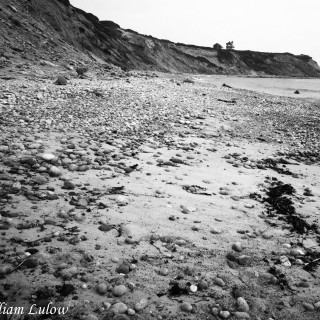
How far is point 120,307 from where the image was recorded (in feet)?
7.33

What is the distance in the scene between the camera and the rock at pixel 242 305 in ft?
7.85

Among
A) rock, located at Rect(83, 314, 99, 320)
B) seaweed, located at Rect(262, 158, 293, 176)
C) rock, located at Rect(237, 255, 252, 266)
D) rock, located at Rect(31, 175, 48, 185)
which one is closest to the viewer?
rock, located at Rect(83, 314, 99, 320)

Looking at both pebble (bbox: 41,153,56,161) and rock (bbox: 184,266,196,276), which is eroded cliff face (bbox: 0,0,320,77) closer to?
pebble (bbox: 41,153,56,161)

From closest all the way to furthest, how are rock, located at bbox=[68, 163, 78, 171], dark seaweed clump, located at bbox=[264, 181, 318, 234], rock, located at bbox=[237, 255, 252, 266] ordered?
rock, located at bbox=[237, 255, 252, 266]
dark seaweed clump, located at bbox=[264, 181, 318, 234]
rock, located at bbox=[68, 163, 78, 171]

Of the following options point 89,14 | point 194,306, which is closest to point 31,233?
point 194,306

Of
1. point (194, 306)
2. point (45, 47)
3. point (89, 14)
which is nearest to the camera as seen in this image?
point (194, 306)

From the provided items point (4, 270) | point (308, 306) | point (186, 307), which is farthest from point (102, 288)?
point (308, 306)

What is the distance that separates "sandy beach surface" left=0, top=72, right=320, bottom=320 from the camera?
7.86ft

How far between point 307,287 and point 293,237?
905 mm

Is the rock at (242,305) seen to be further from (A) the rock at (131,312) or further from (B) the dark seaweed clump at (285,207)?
(B) the dark seaweed clump at (285,207)

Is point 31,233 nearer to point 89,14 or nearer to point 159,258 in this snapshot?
point 159,258

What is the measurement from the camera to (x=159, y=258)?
2924 mm

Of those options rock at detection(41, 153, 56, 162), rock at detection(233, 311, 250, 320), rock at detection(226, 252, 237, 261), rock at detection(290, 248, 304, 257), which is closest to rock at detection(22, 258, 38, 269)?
rock at detection(233, 311, 250, 320)

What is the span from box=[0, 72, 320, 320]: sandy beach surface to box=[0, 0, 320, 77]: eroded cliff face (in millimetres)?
10537
